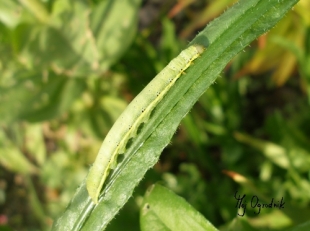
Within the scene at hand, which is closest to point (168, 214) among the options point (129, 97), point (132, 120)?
point (132, 120)

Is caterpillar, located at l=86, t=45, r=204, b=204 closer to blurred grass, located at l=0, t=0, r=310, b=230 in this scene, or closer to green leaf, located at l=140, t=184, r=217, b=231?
green leaf, located at l=140, t=184, r=217, b=231

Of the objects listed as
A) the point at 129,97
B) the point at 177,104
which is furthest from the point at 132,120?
the point at 129,97

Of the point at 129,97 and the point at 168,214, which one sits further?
the point at 129,97

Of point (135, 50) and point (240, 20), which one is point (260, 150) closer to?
point (135, 50)

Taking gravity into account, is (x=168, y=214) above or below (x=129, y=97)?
below

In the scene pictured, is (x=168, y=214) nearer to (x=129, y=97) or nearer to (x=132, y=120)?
(x=132, y=120)

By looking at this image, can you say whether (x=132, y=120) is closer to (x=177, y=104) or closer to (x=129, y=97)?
(x=177, y=104)
